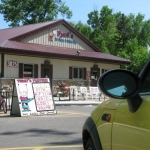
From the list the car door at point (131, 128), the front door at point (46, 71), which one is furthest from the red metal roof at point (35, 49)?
the car door at point (131, 128)

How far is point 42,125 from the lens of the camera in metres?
10.7

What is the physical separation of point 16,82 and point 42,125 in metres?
3.19

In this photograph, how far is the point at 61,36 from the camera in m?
29.0

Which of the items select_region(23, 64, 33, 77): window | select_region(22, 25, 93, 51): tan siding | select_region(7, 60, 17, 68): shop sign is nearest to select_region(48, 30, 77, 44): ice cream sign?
select_region(22, 25, 93, 51): tan siding

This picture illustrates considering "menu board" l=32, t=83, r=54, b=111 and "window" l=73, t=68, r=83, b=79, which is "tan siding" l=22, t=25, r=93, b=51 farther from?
"menu board" l=32, t=83, r=54, b=111

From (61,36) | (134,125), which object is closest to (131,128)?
(134,125)

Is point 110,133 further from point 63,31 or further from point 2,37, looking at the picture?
point 63,31

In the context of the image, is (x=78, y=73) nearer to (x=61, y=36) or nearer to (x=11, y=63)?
(x=61, y=36)

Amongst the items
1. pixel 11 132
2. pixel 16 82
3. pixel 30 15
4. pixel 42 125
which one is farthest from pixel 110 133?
pixel 30 15

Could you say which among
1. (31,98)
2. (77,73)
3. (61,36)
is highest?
(61,36)

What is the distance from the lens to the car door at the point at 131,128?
2379 mm

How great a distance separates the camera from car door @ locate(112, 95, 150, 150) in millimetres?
2379

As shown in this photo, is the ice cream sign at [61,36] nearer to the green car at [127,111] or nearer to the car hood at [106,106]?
the car hood at [106,106]

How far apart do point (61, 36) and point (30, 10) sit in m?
25.9
